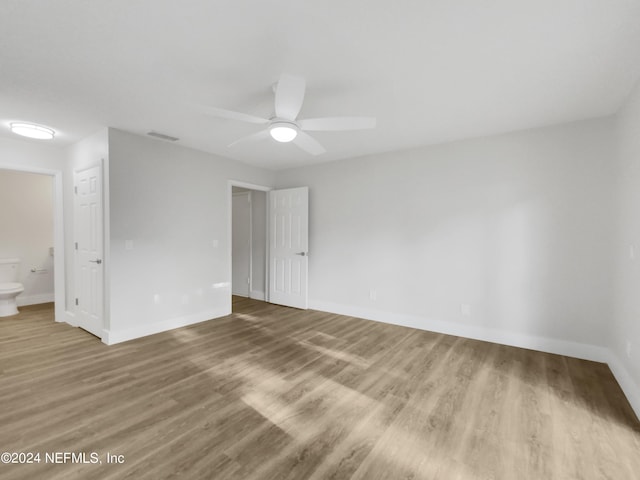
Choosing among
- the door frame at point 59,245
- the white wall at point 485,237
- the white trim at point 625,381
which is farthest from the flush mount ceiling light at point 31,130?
the white trim at point 625,381

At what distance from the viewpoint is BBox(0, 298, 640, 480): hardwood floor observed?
1.63 m

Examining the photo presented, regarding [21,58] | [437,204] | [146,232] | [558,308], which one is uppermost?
[21,58]

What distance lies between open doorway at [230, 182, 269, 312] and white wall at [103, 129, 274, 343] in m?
1.08

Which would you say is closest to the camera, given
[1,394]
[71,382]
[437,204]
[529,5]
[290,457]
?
[529,5]

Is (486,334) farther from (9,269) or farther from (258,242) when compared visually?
(9,269)

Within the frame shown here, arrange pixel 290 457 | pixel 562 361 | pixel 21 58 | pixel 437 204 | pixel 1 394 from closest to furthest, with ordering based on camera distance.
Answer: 1. pixel 290 457
2. pixel 21 58
3. pixel 1 394
4. pixel 562 361
5. pixel 437 204

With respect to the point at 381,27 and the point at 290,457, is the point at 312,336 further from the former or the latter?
the point at 381,27

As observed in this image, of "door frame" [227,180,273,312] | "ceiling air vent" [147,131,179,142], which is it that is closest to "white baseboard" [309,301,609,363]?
"door frame" [227,180,273,312]

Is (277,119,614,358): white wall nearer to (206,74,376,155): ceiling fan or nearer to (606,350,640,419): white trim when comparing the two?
(606,350,640,419): white trim

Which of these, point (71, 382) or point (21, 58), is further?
point (71, 382)

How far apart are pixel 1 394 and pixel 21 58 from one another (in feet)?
8.36

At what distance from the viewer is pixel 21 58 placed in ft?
6.64

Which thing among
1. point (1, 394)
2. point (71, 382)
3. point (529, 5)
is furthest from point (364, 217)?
point (1, 394)

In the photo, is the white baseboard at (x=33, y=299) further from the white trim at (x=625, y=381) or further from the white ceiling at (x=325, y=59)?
the white trim at (x=625, y=381)
